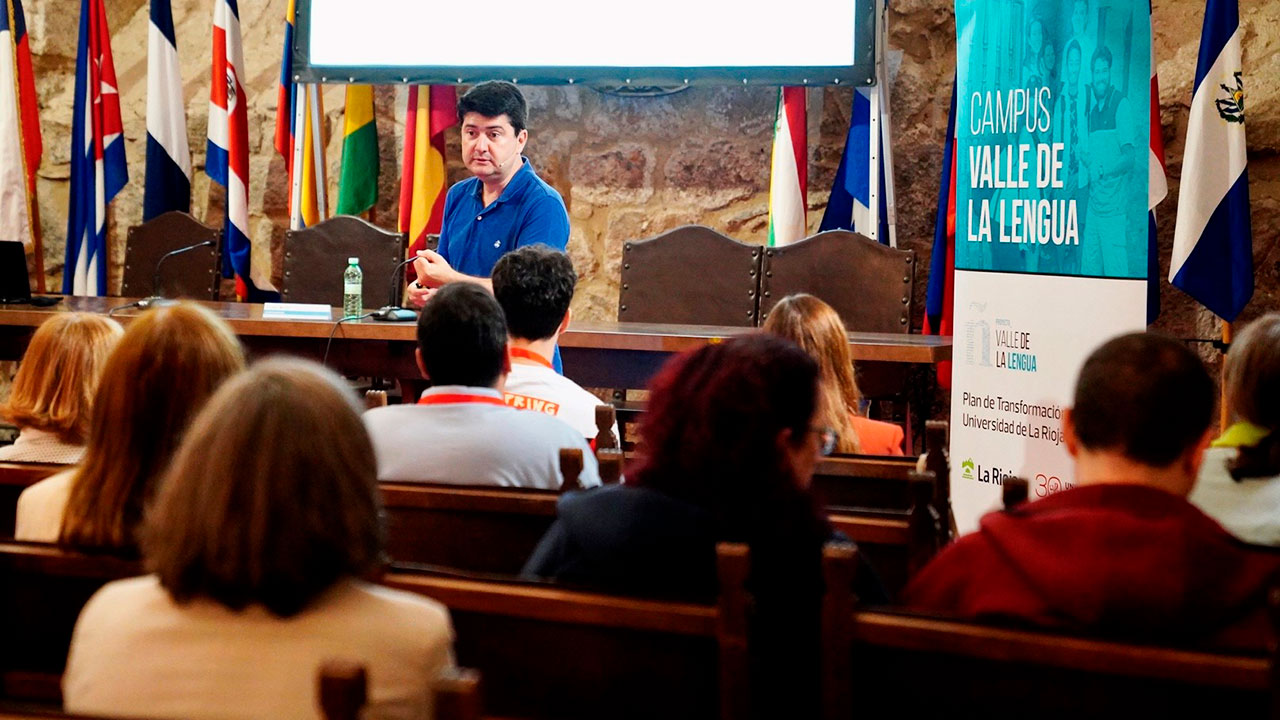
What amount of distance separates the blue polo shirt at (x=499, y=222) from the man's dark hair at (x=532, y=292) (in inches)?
40.1

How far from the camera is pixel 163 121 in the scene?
6.16 m

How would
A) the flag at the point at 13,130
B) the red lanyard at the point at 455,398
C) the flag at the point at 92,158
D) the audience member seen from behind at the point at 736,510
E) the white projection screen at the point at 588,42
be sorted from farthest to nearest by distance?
1. the flag at the point at 92,158
2. the flag at the point at 13,130
3. the white projection screen at the point at 588,42
4. the red lanyard at the point at 455,398
5. the audience member seen from behind at the point at 736,510

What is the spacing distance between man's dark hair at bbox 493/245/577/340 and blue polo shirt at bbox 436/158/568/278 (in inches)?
42.5

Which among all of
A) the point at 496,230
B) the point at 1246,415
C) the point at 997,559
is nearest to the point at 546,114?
the point at 496,230

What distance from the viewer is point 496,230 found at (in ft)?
14.1

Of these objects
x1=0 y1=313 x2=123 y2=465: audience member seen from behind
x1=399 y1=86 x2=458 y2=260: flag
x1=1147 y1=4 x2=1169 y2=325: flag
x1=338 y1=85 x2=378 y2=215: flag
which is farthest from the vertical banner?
x1=338 y1=85 x2=378 y2=215: flag

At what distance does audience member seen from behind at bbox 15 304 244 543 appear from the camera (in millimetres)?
1646

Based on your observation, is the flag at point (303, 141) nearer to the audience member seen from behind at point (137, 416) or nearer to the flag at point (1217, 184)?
the flag at point (1217, 184)

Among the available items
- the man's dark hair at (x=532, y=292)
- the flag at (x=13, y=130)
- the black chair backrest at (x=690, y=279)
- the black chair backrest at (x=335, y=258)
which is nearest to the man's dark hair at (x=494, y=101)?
the black chair backrest at (x=690, y=279)

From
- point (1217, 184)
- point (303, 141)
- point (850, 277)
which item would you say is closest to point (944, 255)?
point (850, 277)

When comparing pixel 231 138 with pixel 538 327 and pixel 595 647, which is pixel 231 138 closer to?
pixel 538 327

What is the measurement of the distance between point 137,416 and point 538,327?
140 cm

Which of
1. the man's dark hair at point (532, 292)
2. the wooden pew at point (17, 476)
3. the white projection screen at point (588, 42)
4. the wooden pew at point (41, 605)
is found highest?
the white projection screen at point (588, 42)

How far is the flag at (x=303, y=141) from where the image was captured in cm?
590
